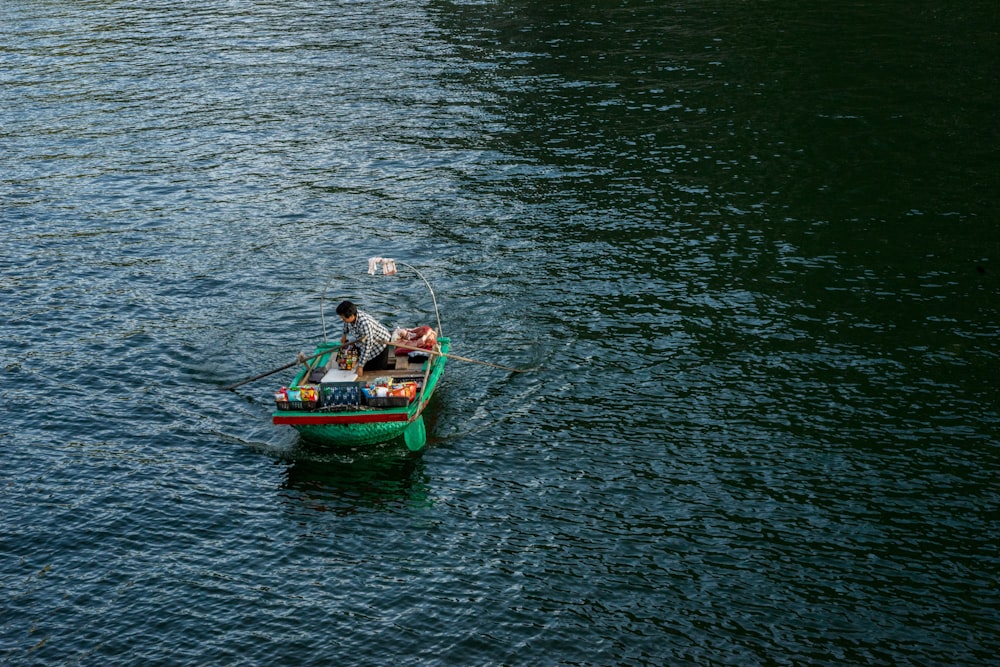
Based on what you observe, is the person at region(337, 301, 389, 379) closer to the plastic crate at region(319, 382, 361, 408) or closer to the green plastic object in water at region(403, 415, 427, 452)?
the plastic crate at region(319, 382, 361, 408)

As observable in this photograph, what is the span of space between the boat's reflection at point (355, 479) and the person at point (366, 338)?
8.16 feet

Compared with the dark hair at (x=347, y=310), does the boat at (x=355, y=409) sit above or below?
below

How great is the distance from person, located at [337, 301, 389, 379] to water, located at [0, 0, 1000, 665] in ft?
7.92

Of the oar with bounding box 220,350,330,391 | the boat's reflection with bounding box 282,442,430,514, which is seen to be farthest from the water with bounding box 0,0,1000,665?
the oar with bounding box 220,350,330,391

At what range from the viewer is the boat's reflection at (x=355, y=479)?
27578 mm

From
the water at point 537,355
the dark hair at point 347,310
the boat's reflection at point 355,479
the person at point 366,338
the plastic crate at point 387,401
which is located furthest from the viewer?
the person at point 366,338

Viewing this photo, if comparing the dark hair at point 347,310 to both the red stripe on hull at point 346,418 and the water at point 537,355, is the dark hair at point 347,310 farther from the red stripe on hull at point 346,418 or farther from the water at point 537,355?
the water at point 537,355

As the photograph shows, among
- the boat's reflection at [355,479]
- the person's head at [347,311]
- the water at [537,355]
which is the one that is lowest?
the boat's reflection at [355,479]

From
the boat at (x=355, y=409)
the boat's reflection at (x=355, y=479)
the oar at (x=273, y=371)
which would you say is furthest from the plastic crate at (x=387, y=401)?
the oar at (x=273, y=371)

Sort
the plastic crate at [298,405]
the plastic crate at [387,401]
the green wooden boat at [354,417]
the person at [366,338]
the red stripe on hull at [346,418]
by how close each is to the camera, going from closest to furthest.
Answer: the red stripe on hull at [346,418]
the green wooden boat at [354,417]
the plastic crate at [387,401]
the plastic crate at [298,405]
the person at [366,338]

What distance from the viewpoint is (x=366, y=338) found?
3077 centimetres

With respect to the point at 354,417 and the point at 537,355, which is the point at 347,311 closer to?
the point at 354,417

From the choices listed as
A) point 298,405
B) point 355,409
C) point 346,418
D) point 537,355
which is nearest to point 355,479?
point 346,418

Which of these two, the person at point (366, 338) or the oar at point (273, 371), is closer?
the person at point (366, 338)
